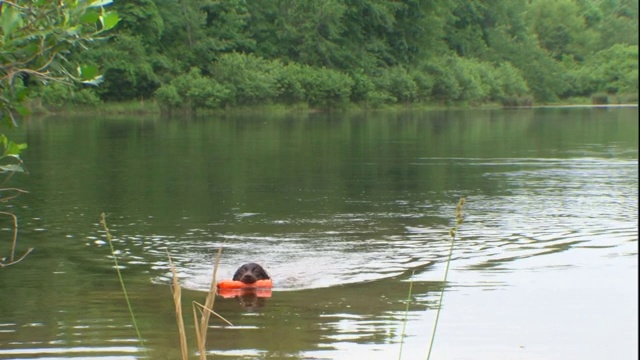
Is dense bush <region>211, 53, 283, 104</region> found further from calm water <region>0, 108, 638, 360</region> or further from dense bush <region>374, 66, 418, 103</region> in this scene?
calm water <region>0, 108, 638, 360</region>

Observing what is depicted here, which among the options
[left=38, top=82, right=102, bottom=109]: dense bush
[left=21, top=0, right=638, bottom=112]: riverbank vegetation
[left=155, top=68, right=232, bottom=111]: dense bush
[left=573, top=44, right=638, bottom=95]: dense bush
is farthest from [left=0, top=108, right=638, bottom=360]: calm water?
[left=573, top=44, right=638, bottom=95]: dense bush

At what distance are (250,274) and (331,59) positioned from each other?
2213 inches

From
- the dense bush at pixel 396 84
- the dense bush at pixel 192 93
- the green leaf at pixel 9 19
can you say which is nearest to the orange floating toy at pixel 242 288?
the green leaf at pixel 9 19

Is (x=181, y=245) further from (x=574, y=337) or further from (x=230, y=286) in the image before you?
(x=574, y=337)

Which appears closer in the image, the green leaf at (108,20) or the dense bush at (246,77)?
the green leaf at (108,20)

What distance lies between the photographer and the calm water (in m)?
8.71

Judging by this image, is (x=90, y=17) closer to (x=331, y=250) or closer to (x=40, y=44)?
(x=40, y=44)

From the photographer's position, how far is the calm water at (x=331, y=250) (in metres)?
8.71

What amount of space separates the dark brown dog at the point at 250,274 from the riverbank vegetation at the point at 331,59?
Result: 1604 inches

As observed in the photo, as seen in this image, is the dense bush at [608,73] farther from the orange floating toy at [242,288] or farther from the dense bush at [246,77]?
the orange floating toy at [242,288]

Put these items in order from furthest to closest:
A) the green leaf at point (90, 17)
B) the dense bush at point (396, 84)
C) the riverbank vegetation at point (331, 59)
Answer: the dense bush at point (396, 84) < the riverbank vegetation at point (331, 59) < the green leaf at point (90, 17)

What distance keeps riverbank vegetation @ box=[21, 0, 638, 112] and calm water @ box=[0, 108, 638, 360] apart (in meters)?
28.6

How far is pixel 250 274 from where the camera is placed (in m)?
10.6

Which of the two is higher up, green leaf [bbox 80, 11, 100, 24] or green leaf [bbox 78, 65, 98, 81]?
green leaf [bbox 80, 11, 100, 24]
